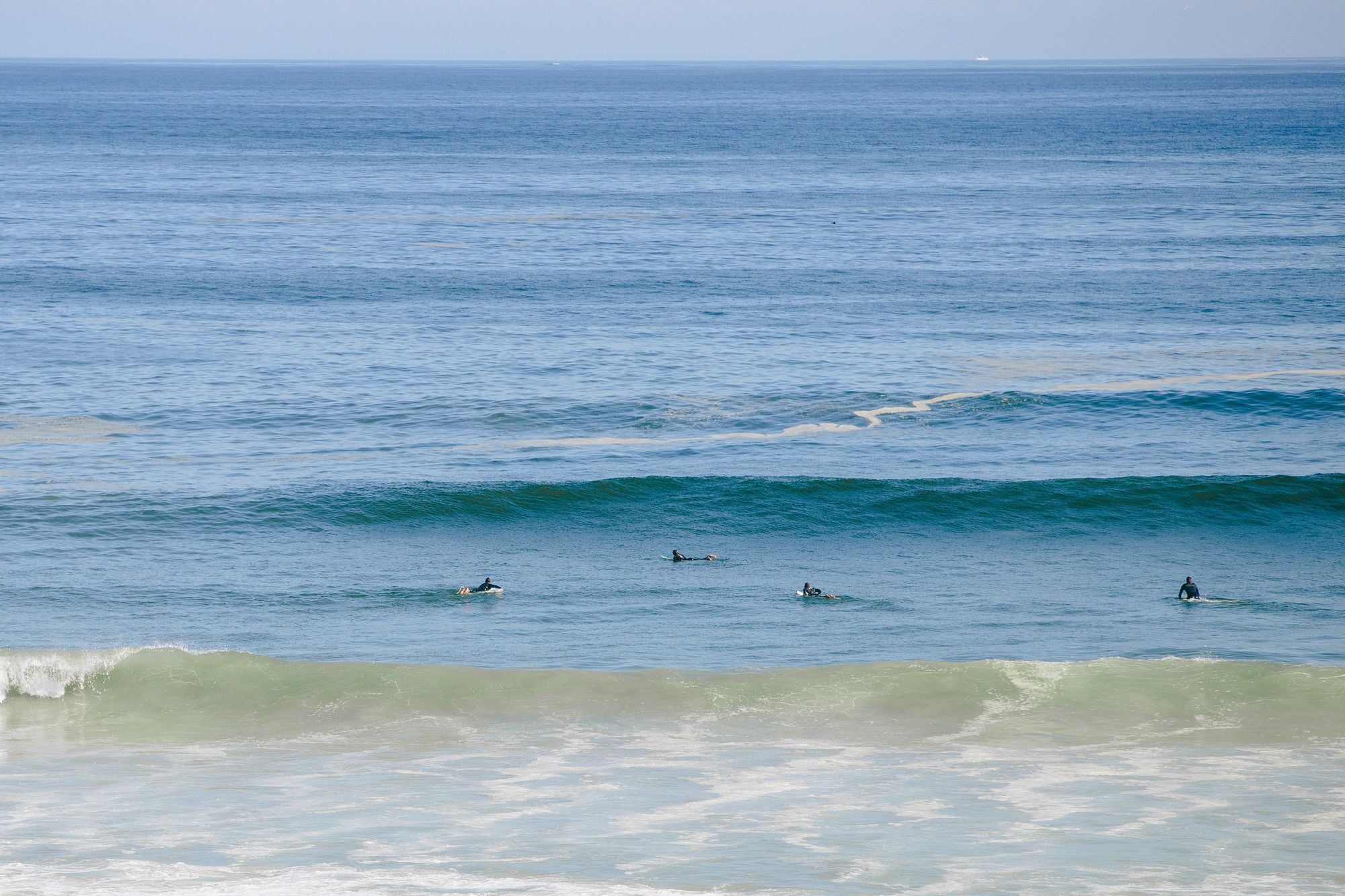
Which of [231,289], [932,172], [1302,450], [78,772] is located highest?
[932,172]

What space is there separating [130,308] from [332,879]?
57396 millimetres

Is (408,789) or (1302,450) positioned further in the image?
(1302,450)

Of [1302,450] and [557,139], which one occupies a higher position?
[557,139]

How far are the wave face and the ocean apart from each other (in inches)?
4.5

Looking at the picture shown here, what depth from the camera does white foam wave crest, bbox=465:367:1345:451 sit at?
48.4m

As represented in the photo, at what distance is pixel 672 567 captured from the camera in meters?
37.7

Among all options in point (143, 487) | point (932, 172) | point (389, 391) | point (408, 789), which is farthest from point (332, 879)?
point (932, 172)

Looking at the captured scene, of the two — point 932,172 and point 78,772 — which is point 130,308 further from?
point 932,172

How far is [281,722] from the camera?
27031mm

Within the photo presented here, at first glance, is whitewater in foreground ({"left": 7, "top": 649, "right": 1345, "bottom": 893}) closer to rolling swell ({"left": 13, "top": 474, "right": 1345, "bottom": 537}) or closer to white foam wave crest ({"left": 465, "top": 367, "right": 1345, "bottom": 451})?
rolling swell ({"left": 13, "top": 474, "right": 1345, "bottom": 537})

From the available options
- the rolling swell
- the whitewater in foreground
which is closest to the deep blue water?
the rolling swell

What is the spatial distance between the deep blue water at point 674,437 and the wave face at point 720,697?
1.65 meters

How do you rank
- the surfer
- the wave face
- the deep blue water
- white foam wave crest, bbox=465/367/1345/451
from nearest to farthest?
the wave face → the deep blue water → the surfer → white foam wave crest, bbox=465/367/1345/451

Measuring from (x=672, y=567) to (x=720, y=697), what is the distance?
1033 centimetres
